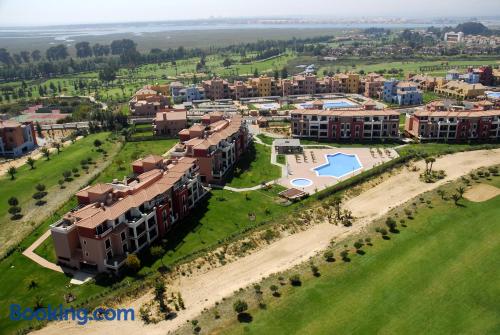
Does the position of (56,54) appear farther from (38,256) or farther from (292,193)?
(292,193)

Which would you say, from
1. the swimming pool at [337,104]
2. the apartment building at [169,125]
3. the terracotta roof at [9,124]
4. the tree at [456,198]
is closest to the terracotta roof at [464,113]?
the tree at [456,198]

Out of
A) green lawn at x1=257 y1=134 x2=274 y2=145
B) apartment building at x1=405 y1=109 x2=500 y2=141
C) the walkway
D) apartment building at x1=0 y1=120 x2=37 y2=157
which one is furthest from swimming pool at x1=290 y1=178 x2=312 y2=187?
apartment building at x1=0 y1=120 x2=37 y2=157

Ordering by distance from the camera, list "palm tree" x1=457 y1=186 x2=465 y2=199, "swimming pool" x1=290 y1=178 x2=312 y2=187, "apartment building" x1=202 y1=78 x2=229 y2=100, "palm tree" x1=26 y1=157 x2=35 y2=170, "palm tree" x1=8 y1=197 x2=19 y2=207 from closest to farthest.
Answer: "palm tree" x1=457 y1=186 x2=465 y2=199 < "palm tree" x1=8 y1=197 x2=19 y2=207 < "swimming pool" x1=290 y1=178 x2=312 y2=187 < "palm tree" x1=26 y1=157 x2=35 y2=170 < "apartment building" x1=202 y1=78 x2=229 y2=100

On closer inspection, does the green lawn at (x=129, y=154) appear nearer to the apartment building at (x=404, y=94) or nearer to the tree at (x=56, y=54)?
the apartment building at (x=404, y=94)

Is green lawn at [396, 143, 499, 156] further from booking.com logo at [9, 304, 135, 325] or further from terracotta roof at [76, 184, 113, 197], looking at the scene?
booking.com logo at [9, 304, 135, 325]

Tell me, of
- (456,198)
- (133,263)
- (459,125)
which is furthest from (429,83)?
(133,263)
